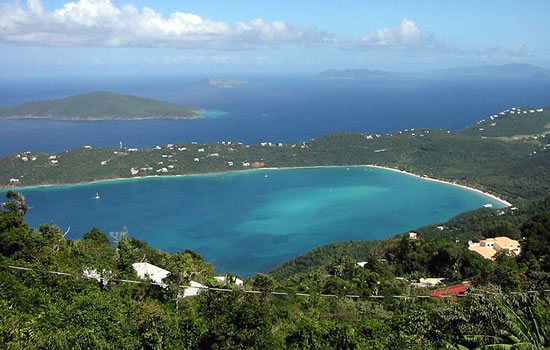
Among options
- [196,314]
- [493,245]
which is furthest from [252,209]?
[196,314]

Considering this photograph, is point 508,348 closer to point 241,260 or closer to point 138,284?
point 138,284

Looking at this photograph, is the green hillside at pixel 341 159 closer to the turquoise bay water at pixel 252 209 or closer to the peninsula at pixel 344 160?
the peninsula at pixel 344 160

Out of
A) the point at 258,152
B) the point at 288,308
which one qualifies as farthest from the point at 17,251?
the point at 258,152

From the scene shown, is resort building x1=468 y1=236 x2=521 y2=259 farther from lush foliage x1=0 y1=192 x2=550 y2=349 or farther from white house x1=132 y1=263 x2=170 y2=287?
white house x1=132 y1=263 x2=170 y2=287

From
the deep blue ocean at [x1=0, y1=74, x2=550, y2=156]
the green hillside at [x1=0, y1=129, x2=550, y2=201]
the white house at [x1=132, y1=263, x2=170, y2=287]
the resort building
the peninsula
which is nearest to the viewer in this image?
the white house at [x1=132, y1=263, x2=170, y2=287]

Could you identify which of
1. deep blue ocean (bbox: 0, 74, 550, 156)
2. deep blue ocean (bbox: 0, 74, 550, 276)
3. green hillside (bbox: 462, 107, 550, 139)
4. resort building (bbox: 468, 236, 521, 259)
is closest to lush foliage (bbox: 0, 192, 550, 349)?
resort building (bbox: 468, 236, 521, 259)

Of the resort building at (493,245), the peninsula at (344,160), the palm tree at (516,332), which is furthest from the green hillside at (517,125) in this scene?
the palm tree at (516,332)

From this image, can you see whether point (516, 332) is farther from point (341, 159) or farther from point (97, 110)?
point (97, 110)
